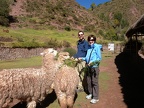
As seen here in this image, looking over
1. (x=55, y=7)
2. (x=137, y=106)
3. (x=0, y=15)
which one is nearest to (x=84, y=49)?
(x=137, y=106)

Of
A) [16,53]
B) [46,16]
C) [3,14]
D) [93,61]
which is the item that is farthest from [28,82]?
[46,16]

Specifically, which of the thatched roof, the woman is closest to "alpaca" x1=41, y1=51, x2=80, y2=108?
the woman

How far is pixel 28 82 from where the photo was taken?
4.93 m

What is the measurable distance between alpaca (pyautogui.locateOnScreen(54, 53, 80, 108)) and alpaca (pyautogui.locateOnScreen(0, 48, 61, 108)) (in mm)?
164

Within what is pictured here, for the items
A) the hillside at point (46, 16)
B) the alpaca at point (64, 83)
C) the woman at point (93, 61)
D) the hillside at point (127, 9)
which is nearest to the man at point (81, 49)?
the woman at point (93, 61)

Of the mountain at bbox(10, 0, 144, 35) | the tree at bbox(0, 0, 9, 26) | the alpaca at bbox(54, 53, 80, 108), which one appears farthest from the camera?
the mountain at bbox(10, 0, 144, 35)

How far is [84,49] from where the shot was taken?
21.7 ft

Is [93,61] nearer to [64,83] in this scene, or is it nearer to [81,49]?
[81,49]

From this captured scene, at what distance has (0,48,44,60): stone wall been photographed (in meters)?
21.7

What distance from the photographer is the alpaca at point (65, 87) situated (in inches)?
213

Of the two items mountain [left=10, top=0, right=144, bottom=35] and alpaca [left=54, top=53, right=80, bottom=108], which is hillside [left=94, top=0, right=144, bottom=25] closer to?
mountain [left=10, top=0, right=144, bottom=35]

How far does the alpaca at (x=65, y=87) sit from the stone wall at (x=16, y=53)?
16891mm

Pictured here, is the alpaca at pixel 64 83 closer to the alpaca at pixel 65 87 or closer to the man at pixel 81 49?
the alpaca at pixel 65 87

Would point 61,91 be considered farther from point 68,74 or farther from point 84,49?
point 84,49
